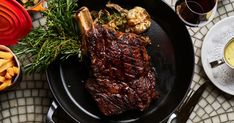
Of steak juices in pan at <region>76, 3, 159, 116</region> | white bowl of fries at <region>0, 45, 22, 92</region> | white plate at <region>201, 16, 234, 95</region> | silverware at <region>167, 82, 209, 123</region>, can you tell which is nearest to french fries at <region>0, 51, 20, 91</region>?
white bowl of fries at <region>0, 45, 22, 92</region>

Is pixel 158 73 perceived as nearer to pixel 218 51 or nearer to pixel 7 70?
pixel 218 51

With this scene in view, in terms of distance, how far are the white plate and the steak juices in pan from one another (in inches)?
11.3

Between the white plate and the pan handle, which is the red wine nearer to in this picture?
the white plate

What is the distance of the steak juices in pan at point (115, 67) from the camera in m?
1.93

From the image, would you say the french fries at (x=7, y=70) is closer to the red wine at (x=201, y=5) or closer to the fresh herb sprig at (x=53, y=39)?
the fresh herb sprig at (x=53, y=39)

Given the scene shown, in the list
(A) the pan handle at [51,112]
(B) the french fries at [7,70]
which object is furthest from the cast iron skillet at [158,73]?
(B) the french fries at [7,70]

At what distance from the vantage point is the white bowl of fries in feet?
6.46

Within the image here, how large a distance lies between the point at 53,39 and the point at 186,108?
60 cm

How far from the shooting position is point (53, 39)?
1.98 meters

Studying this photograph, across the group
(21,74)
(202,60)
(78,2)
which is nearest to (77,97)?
(21,74)

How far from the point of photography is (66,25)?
1984 mm

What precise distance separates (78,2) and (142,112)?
51 cm

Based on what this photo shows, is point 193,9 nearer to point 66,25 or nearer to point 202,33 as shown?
point 202,33

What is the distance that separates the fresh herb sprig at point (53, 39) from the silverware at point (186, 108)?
456 mm
